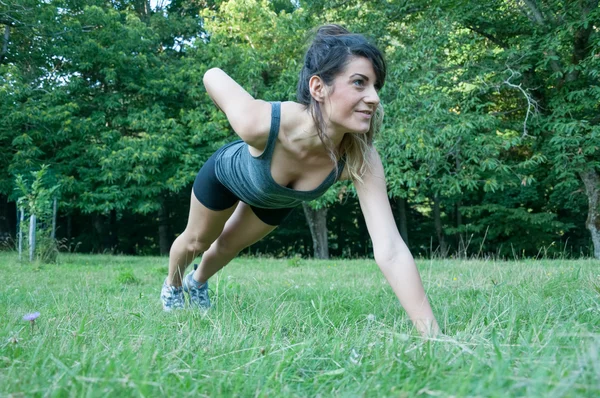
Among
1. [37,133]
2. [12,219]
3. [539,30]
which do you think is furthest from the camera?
[12,219]

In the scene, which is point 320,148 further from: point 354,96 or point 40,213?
point 40,213

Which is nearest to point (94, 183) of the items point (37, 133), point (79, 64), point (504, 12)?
point (37, 133)

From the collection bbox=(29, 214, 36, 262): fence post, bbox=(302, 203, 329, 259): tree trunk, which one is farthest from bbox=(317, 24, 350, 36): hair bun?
bbox=(302, 203, 329, 259): tree trunk

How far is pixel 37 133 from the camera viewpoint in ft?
48.5

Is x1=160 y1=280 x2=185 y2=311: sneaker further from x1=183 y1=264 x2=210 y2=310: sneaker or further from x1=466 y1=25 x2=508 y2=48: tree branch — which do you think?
x1=466 y1=25 x2=508 y2=48: tree branch

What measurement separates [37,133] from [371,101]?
1433 centimetres

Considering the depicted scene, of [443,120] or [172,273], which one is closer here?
[172,273]

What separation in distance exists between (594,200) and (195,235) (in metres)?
12.4

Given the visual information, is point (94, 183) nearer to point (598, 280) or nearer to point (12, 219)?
point (12, 219)

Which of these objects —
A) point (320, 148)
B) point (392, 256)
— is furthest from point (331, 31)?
point (392, 256)

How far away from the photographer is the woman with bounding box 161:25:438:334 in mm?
2475

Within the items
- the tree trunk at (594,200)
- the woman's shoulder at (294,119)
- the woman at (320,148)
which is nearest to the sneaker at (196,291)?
the woman at (320,148)

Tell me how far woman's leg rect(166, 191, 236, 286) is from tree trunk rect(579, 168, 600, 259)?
11.7 metres

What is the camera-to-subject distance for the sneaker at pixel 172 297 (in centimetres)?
345
